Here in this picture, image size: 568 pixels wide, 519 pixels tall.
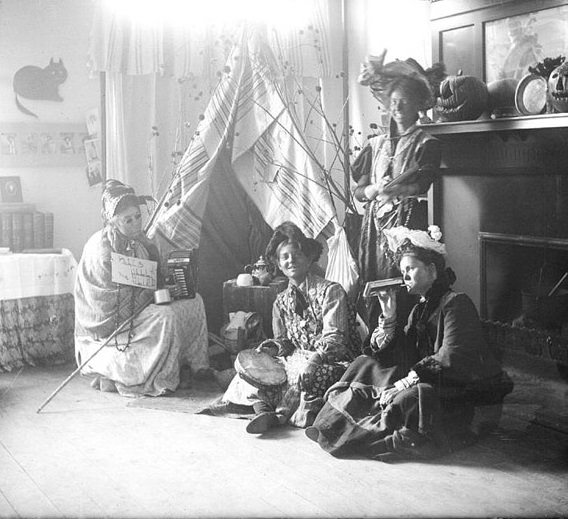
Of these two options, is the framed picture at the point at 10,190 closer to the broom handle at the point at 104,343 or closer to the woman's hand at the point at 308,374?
the broom handle at the point at 104,343

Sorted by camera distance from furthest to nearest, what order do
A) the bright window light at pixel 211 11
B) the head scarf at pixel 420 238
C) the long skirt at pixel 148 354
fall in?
the bright window light at pixel 211 11 < the long skirt at pixel 148 354 < the head scarf at pixel 420 238

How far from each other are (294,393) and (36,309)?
6.68ft

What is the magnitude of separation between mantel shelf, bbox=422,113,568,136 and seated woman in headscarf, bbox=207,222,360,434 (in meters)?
0.91

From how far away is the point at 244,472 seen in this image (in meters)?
3.47

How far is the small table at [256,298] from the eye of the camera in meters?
5.19

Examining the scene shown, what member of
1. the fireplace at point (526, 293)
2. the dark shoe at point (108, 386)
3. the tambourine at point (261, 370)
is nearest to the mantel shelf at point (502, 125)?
the fireplace at point (526, 293)

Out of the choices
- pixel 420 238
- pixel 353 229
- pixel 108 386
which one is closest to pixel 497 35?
pixel 420 238

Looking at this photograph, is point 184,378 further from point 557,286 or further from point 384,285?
point 557,286

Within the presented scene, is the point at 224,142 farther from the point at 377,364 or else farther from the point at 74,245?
the point at 377,364

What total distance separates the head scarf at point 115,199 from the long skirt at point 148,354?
0.57 metres

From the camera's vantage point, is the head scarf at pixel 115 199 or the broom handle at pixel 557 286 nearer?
the broom handle at pixel 557 286

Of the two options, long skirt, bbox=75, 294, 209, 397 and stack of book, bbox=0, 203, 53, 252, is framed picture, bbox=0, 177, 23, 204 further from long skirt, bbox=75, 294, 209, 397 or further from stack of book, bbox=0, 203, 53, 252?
long skirt, bbox=75, 294, 209, 397

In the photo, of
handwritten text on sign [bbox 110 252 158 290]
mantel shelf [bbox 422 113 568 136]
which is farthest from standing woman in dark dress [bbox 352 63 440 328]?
handwritten text on sign [bbox 110 252 158 290]

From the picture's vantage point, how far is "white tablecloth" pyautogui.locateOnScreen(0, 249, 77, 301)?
5.27 metres
